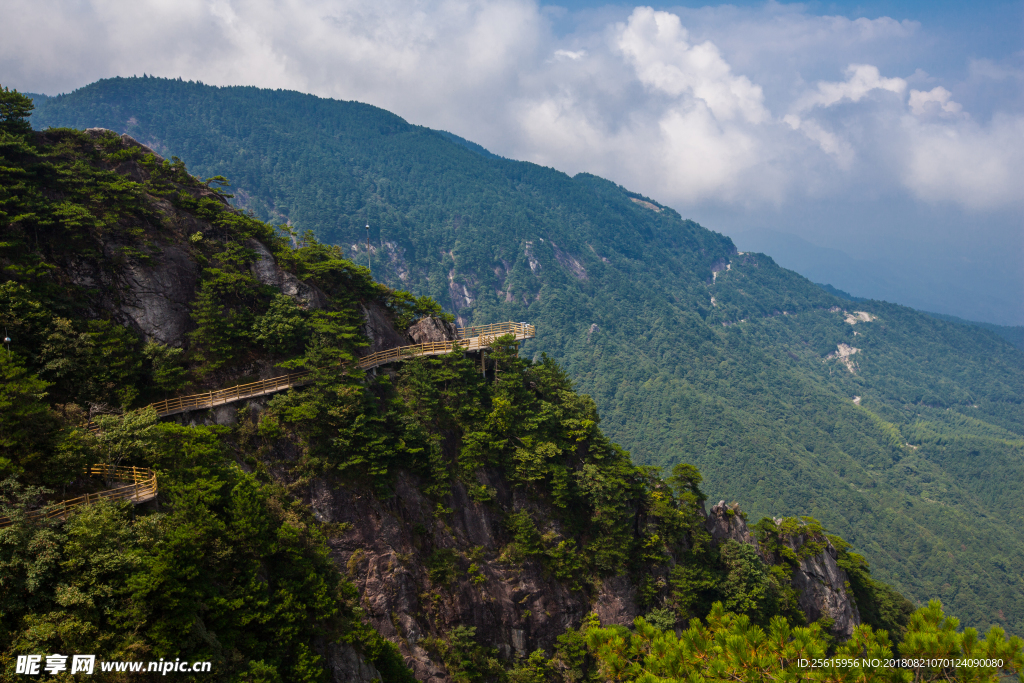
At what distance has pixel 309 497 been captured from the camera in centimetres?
3002

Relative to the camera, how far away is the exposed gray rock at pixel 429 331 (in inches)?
1682

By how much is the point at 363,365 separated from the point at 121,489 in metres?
18.2

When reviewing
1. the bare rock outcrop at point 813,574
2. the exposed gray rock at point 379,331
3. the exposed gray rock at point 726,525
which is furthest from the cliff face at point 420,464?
the bare rock outcrop at point 813,574

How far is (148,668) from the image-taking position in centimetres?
1600

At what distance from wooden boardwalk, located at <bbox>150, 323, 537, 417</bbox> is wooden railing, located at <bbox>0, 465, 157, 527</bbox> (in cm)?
705

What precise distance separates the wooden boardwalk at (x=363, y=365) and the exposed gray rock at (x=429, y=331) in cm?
99

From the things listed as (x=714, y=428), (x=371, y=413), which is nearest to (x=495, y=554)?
(x=371, y=413)

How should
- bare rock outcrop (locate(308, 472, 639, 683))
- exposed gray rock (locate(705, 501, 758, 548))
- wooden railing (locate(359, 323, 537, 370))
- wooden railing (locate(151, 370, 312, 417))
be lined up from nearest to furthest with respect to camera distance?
wooden railing (locate(151, 370, 312, 417)) < bare rock outcrop (locate(308, 472, 639, 683)) < wooden railing (locate(359, 323, 537, 370)) < exposed gray rock (locate(705, 501, 758, 548))

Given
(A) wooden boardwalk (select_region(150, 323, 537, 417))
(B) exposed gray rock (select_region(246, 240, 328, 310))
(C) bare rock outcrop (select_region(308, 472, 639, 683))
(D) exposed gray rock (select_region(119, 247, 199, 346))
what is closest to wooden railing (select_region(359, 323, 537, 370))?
(A) wooden boardwalk (select_region(150, 323, 537, 417))

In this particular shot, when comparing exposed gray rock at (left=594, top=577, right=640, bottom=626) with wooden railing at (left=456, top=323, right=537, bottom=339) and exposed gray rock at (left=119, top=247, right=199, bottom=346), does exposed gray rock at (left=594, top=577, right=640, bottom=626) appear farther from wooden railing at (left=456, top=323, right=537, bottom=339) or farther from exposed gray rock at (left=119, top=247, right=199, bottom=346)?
exposed gray rock at (left=119, top=247, right=199, bottom=346)

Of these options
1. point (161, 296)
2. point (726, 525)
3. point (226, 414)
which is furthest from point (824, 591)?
point (161, 296)

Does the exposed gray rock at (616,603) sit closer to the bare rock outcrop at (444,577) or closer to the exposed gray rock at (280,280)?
the bare rock outcrop at (444,577)

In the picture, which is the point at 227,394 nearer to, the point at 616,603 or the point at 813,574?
the point at 616,603

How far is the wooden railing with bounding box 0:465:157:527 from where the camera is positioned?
1803 centimetres
